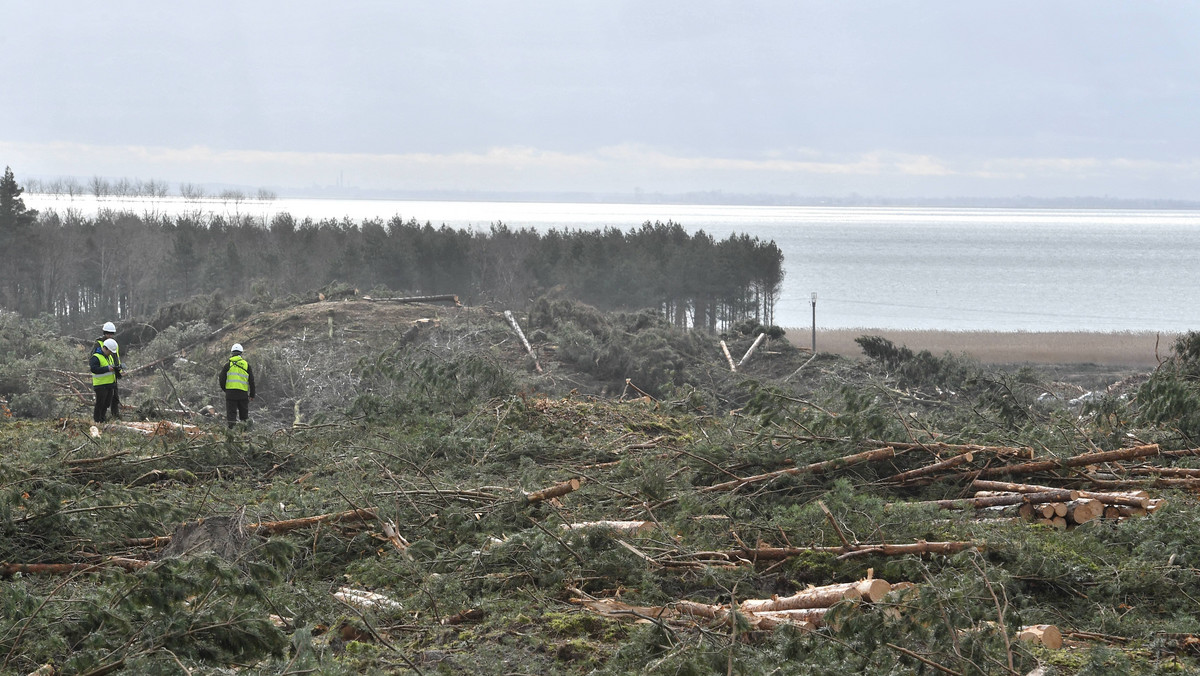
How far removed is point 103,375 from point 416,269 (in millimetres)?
35735

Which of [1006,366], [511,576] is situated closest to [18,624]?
[511,576]

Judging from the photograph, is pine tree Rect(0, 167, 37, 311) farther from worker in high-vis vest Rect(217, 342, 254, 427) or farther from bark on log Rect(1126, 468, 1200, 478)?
bark on log Rect(1126, 468, 1200, 478)

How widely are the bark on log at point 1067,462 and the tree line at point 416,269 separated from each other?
36.5 metres

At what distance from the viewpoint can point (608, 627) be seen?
4.79 m

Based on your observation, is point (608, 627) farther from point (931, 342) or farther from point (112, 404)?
point (931, 342)

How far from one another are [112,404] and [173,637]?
11404mm

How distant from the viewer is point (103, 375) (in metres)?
13.1

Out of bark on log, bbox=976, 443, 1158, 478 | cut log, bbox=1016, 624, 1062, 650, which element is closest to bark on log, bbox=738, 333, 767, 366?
bark on log, bbox=976, 443, 1158, 478

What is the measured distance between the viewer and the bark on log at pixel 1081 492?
5833 mm

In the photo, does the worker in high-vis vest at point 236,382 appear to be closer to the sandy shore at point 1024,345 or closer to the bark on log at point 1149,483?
the bark on log at point 1149,483

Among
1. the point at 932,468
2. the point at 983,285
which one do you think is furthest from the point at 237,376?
the point at 983,285

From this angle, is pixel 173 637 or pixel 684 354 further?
pixel 684 354

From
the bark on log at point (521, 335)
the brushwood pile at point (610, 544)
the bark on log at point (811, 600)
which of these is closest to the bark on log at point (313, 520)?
the brushwood pile at point (610, 544)

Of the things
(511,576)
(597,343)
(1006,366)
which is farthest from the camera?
(1006,366)
